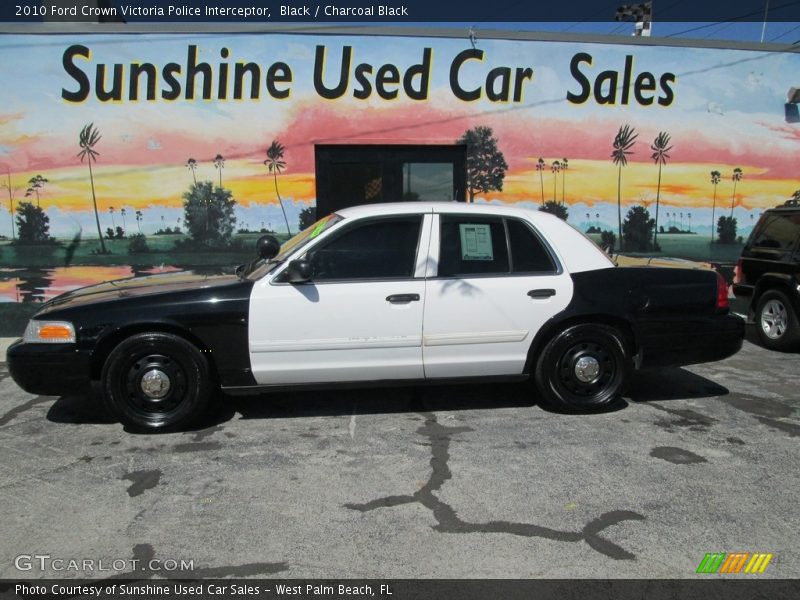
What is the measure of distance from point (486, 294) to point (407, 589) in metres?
2.54

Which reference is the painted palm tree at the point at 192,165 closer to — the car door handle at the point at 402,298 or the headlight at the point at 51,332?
the headlight at the point at 51,332

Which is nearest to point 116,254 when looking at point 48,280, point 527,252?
point 48,280

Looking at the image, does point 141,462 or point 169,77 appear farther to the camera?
point 169,77

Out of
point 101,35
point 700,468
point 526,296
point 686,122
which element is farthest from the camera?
point 686,122

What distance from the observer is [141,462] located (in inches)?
173

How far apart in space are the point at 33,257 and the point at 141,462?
590 cm

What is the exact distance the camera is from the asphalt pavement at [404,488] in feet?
10.5

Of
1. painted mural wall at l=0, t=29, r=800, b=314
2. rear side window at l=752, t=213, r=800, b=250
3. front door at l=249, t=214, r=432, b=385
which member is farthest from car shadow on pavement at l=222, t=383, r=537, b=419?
painted mural wall at l=0, t=29, r=800, b=314

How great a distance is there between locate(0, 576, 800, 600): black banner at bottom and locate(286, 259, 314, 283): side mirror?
2.25 meters

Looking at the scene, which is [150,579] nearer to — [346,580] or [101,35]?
[346,580]

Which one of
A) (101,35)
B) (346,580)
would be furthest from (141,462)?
(101,35)

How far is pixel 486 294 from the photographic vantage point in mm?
5039

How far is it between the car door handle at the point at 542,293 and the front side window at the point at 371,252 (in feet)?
3.02
